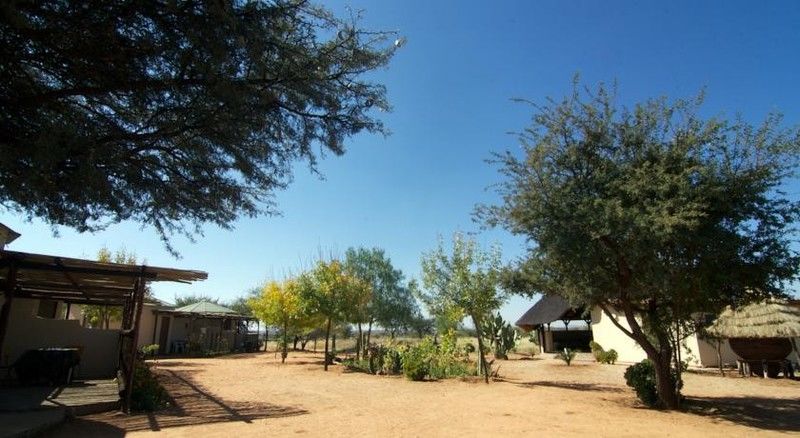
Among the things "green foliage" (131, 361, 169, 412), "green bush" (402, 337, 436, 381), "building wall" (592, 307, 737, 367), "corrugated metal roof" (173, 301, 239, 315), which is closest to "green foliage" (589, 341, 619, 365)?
"building wall" (592, 307, 737, 367)

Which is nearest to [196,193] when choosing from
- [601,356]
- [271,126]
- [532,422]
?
[271,126]

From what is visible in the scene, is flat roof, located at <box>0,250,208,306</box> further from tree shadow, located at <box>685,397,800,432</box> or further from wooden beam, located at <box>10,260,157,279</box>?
tree shadow, located at <box>685,397,800,432</box>

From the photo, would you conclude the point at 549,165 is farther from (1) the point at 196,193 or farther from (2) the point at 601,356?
(2) the point at 601,356

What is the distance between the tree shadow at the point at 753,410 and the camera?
9.47 m

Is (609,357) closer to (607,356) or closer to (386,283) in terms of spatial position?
(607,356)

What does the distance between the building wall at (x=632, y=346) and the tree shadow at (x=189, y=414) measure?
13.3 m

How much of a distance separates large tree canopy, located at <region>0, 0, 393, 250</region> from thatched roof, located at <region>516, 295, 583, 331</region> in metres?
24.8

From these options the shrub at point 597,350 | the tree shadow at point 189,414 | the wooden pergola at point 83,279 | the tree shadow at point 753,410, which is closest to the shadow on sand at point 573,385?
the tree shadow at point 753,410

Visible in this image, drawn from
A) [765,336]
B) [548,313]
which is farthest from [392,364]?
[548,313]

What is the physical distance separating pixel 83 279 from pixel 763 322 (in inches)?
893

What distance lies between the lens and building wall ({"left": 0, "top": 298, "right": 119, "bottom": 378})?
13.7 metres

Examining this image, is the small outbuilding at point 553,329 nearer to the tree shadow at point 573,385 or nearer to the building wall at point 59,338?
the tree shadow at point 573,385

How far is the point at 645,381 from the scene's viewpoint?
38.5ft

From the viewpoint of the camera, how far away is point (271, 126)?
6.11m
